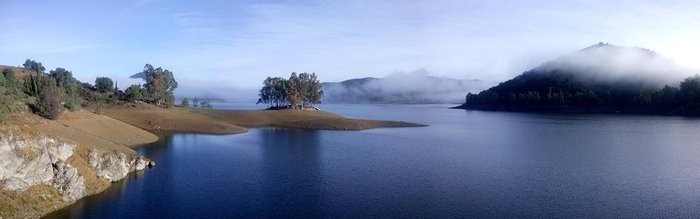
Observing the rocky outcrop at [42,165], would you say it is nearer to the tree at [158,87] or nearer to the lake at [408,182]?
the lake at [408,182]

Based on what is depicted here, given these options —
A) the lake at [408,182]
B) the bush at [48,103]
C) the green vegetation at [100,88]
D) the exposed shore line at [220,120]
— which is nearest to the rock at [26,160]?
the lake at [408,182]

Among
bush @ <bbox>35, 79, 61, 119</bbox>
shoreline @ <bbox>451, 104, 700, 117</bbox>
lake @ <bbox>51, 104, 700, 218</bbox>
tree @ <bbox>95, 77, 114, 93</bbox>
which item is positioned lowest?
lake @ <bbox>51, 104, 700, 218</bbox>

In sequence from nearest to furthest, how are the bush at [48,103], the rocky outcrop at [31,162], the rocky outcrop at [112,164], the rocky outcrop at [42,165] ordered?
the rocky outcrop at [31,162] < the rocky outcrop at [42,165] < the rocky outcrop at [112,164] < the bush at [48,103]

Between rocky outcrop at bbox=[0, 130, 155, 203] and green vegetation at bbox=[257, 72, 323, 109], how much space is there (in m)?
86.1

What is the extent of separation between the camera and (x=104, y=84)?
368 feet

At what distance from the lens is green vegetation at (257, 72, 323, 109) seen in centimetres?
12550

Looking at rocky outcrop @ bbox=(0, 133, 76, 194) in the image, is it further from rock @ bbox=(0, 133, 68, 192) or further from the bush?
the bush

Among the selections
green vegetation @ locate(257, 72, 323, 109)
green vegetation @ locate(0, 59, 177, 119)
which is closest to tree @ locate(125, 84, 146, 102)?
green vegetation @ locate(0, 59, 177, 119)

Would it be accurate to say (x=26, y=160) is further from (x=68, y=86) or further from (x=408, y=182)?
(x=68, y=86)

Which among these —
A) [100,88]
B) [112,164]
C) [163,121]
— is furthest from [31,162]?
[100,88]

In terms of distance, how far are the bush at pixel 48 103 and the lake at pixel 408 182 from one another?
10.5m

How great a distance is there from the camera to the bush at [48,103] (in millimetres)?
51938

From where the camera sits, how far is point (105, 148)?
4419 cm

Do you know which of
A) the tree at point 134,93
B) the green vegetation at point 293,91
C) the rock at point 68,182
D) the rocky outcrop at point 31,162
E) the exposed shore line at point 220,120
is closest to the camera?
the rocky outcrop at point 31,162
